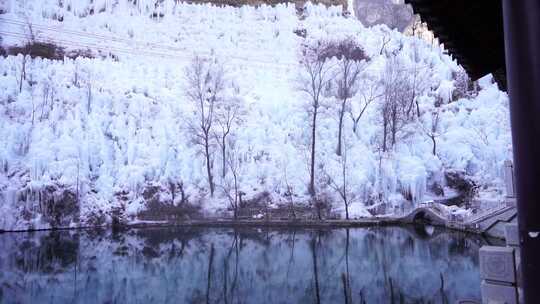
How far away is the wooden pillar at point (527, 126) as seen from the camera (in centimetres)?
280

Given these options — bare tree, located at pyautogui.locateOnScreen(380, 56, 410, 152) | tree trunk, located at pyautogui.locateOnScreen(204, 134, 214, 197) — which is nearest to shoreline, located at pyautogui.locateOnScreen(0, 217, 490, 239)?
tree trunk, located at pyautogui.locateOnScreen(204, 134, 214, 197)

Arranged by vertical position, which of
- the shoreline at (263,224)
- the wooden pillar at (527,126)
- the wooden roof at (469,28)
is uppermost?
the wooden roof at (469,28)

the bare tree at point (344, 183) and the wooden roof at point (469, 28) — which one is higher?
the wooden roof at point (469, 28)

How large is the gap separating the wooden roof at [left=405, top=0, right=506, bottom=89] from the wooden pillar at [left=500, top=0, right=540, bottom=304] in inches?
70.9

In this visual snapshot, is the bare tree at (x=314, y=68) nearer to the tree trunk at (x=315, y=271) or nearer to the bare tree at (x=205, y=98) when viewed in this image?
the bare tree at (x=205, y=98)

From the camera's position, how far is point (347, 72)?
3522 centimetres

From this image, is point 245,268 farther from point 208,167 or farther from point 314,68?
point 314,68

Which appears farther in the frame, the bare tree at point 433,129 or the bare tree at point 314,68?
the bare tree at point 314,68

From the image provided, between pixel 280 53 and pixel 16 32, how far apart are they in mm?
25296

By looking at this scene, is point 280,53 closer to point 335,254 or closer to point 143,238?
point 143,238

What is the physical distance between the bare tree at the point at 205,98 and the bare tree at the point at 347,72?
9305 millimetres

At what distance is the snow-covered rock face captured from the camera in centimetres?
2609

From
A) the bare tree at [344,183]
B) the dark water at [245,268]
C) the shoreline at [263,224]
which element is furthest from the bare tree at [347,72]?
the dark water at [245,268]

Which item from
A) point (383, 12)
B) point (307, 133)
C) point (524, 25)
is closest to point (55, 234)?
point (307, 133)
